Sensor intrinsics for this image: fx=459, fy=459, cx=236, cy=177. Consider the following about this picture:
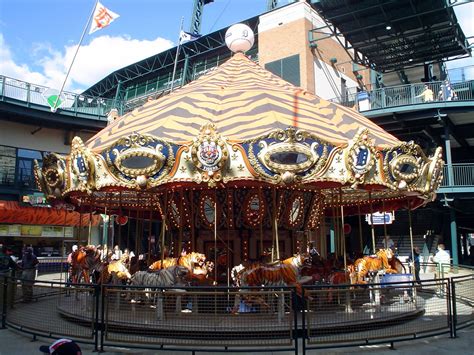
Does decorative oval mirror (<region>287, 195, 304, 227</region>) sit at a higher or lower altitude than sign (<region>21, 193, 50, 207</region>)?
lower

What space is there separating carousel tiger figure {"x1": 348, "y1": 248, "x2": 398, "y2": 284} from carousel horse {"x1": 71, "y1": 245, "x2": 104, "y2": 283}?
267 inches

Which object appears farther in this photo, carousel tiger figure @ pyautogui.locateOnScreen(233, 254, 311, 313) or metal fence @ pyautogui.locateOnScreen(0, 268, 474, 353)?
carousel tiger figure @ pyautogui.locateOnScreen(233, 254, 311, 313)

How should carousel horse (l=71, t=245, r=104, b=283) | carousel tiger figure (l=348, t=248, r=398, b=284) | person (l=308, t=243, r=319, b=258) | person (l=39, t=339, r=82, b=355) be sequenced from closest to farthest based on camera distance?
person (l=39, t=339, r=82, b=355) → carousel tiger figure (l=348, t=248, r=398, b=284) → carousel horse (l=71, t=245, r=104, b=283) → person (l=308, t=243, r=319, b=258)

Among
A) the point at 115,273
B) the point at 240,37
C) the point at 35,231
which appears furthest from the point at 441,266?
the point at 35,231

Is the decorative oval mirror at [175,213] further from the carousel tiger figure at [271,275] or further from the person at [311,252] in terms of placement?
the person at [311,252]

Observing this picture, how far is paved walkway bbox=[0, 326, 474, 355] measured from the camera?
7.56 meters

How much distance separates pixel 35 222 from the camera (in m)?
24.9

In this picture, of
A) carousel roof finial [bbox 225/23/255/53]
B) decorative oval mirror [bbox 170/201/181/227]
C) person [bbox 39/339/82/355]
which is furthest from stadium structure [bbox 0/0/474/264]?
person [bbox 39/339/82/355]

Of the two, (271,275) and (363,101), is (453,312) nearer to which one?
(271,275)

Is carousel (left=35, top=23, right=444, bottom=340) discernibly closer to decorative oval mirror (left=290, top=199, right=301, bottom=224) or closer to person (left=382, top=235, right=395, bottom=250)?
decorative oval mirror (left=290, top=199, right=301, bottom=224)

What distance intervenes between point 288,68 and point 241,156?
17865mm

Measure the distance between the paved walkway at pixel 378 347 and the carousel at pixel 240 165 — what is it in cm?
292

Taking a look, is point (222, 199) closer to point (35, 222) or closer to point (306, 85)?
point (306, 85)

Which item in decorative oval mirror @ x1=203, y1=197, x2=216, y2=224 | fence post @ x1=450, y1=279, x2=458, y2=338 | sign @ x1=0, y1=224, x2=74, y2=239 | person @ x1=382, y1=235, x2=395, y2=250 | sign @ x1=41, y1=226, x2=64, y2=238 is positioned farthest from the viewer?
sign @ x1=41, y1=226, x2=64, y2=238
